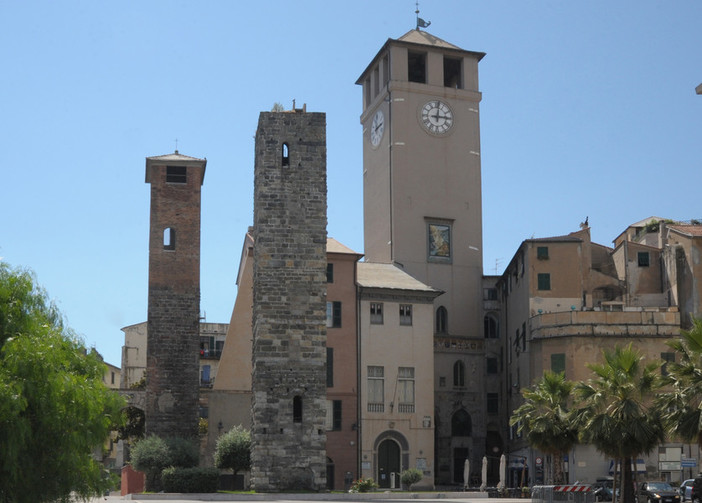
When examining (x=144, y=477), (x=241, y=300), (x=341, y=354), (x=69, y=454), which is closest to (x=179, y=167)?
(x=241, y=300)

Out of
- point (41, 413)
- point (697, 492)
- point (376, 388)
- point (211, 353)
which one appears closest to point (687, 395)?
point (697, 492)

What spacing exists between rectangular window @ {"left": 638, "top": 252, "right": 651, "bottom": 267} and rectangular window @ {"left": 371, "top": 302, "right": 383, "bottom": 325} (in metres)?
14.6

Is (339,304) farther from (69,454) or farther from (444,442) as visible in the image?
(69,454)

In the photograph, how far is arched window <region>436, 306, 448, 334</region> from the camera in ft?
209

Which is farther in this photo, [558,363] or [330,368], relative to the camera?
[330,368]

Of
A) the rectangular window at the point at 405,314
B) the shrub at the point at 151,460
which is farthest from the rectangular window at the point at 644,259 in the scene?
the shrub at the point at 151,460

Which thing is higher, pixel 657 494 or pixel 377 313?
pixel 377 313

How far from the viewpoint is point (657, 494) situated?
4103 centimetres

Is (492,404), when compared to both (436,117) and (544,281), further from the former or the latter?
(436,117)

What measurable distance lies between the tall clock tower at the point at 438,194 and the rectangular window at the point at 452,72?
0.29 ft

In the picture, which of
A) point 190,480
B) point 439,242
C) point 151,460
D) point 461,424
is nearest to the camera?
point 190,480

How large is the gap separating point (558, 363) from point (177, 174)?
2090cm

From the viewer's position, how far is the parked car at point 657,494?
134ft

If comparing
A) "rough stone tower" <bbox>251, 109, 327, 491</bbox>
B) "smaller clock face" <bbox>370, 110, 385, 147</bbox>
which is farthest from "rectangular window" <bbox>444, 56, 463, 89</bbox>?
"rough stone tower" <bbox>251, 109, 327, 491</bbox>
